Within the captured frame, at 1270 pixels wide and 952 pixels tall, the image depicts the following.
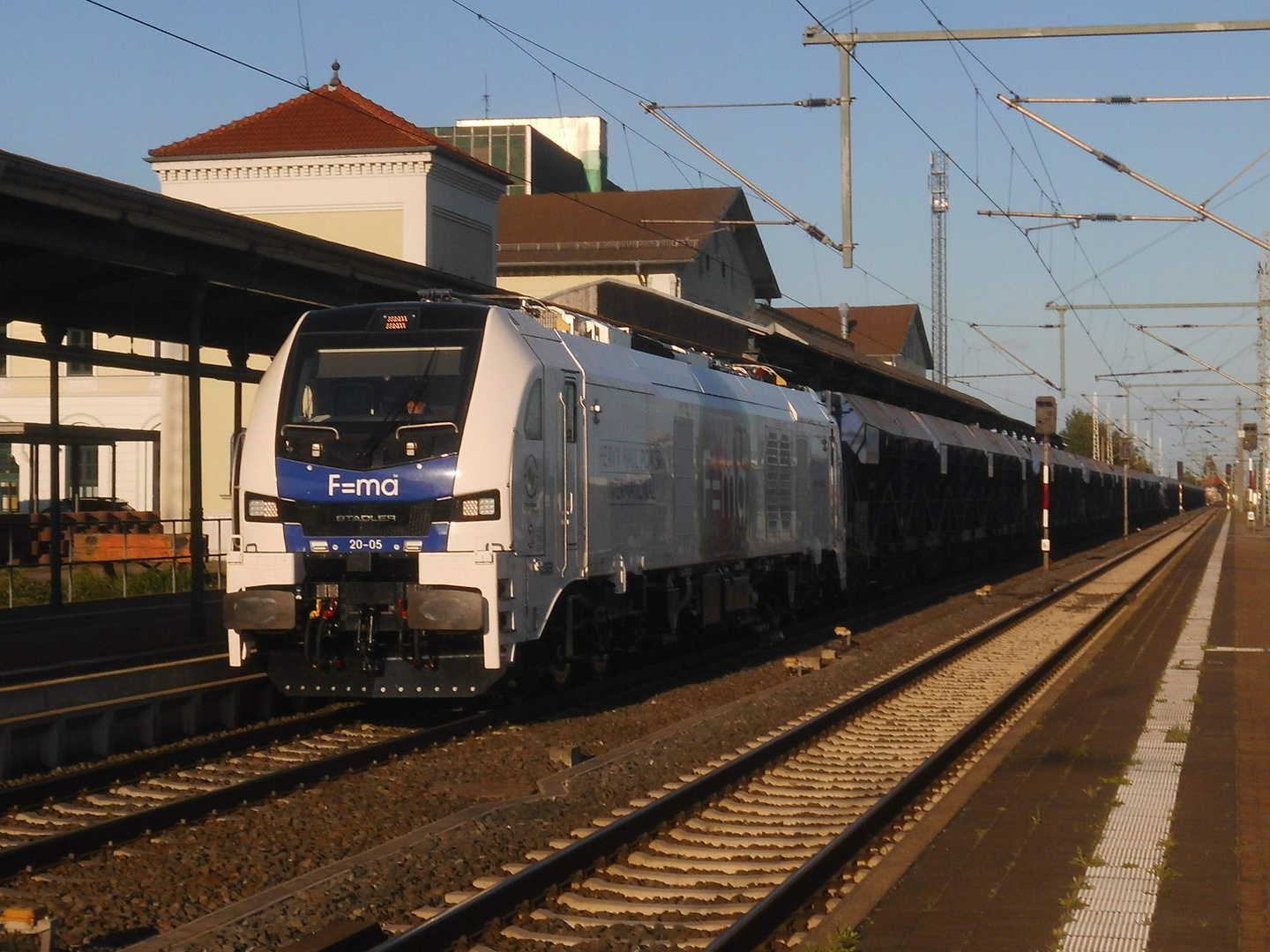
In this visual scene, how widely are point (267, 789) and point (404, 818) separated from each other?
1.09 m

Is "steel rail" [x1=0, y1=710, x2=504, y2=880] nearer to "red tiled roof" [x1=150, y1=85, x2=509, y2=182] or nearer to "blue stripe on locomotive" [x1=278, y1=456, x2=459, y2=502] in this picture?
"blue stripe on locomotive" [x1=278, y1=456, x2=459, y2=502]

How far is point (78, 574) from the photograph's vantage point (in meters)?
22.9

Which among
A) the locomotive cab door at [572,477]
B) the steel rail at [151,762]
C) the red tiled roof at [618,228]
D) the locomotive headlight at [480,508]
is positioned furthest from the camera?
the red tiled roof at [618,228]

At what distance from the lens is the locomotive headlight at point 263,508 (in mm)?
11148

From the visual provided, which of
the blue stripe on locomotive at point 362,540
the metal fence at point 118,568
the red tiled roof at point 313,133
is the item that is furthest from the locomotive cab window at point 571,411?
the red tiled roof at point 313,133

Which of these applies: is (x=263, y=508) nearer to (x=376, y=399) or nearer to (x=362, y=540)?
(x=362, y=540)

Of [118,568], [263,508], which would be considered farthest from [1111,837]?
[118,568]

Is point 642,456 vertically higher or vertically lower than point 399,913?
higher

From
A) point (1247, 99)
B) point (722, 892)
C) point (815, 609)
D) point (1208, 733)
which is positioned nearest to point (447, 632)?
point (722, 892)

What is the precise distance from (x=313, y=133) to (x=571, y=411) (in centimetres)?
2560

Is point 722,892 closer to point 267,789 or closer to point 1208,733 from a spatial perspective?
point 267,789

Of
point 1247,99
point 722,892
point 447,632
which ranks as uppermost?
point 1247,99

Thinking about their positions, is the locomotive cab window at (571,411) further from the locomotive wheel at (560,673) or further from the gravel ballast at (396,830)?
the gravel ballast at (396,830)

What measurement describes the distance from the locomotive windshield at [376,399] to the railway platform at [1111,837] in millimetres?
4724
